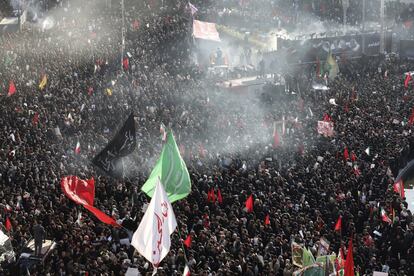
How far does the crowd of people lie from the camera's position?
15.7m

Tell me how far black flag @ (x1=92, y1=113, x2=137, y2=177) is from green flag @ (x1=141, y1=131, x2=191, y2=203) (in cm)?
159

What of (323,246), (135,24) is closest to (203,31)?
(135,24)

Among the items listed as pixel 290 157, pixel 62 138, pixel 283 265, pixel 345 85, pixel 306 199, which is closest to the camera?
pixel 283 265

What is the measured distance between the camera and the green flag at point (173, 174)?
15.9 metres

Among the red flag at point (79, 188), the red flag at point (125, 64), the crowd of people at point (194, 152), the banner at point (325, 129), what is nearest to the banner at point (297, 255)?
the crowd of people at point (194, 152)

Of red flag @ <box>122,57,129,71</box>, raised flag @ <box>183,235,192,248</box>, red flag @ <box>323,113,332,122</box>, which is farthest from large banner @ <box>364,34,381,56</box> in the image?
raised flag @ <box>183,235,192,248</box>

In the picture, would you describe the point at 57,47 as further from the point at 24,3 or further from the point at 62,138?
the point at 62,138

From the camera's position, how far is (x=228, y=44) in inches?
1590

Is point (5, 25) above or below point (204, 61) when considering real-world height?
above

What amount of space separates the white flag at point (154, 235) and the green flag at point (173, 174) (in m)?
2.67

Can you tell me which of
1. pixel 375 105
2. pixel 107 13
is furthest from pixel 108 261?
pixel 107 13

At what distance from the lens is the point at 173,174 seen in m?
16.0

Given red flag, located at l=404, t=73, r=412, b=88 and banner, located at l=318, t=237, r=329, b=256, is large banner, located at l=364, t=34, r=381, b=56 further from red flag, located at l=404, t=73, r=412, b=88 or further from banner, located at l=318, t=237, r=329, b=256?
banner, located at l=318, t=237, r=329, b=256

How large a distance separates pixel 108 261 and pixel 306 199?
6157mm
